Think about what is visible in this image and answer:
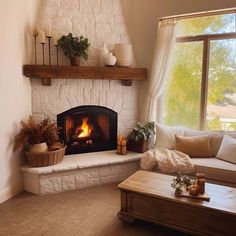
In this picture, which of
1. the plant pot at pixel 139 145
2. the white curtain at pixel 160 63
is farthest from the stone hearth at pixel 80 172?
the white curtain at pixel 160 63

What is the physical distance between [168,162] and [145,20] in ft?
7.48

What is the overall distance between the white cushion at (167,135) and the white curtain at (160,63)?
41 cm

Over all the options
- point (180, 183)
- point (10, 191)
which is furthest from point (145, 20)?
point (10, 191)

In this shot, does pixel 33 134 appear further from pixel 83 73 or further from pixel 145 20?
pixel 145 20

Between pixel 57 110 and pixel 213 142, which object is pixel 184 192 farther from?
pixel 57 110

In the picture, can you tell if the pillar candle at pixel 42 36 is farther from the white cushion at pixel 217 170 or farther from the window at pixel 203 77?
the white cushion at pixel 217 170

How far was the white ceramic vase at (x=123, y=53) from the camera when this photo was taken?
3.95 metres

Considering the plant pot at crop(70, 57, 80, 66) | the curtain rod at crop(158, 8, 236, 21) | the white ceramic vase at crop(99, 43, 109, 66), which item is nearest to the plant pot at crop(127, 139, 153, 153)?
the white ceramic vase at crop(99, 43, 109, 66)

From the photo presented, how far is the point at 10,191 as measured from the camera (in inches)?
126

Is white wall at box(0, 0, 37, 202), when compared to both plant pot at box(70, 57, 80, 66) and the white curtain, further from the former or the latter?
the white curtain

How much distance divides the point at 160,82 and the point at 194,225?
236 cm

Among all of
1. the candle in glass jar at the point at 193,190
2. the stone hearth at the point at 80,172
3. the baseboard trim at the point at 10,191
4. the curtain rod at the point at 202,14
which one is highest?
the curtain rod at the point at 202,14

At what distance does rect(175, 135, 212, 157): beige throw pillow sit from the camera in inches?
139

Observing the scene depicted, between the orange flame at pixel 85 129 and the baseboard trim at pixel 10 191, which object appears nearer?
the baseboard trim at pixel 10 191
